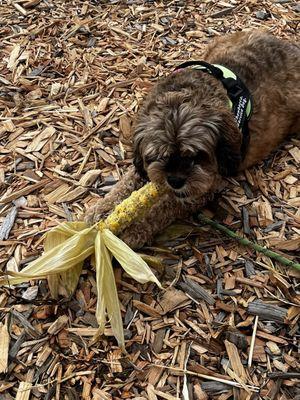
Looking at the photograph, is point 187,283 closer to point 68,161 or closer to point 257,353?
point 257,353

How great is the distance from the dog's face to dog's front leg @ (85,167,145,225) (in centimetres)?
47

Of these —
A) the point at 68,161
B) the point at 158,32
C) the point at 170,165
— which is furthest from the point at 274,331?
the point at 158,32

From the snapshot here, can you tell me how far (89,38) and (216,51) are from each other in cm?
165

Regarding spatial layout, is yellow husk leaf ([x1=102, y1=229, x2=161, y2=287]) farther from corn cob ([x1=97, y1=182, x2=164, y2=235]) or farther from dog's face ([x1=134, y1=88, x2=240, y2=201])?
dog's face ([x1=134, y1=88, x2=240, y2=201])

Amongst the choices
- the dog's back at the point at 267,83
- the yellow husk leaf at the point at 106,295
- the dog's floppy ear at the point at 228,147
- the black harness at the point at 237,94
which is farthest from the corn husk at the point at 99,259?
the dog's back at the point at 267,83

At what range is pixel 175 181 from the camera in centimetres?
392

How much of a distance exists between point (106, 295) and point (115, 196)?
100 centimetres

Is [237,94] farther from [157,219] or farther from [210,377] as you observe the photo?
[210,377]

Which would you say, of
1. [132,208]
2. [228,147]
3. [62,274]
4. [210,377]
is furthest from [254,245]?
[62,274]

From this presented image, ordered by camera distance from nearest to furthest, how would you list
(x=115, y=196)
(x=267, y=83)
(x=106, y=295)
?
(x=106, y=295) → (x=115, y=196) → (x=267, y=83)

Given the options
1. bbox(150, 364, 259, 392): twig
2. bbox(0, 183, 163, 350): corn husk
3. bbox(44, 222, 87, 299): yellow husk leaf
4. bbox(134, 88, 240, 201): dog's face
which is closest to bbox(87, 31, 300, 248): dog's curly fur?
bbox(134, 88, 240, 201): dog's face

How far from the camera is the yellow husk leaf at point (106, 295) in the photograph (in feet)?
11.7

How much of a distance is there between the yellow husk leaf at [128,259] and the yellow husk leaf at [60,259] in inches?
5.2

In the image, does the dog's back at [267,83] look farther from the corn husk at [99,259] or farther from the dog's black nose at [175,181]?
the corn husk at [99,259]
